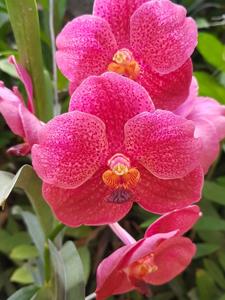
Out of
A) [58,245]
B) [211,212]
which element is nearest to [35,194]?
[58,245]

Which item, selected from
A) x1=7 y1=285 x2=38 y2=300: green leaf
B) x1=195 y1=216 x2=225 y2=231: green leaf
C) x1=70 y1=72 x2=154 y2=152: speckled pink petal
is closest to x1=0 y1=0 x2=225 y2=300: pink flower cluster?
x1=70 y1=72 x2=154 y2=152: speckled pink petal

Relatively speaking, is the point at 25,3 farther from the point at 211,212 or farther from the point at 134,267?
the point at 211,212

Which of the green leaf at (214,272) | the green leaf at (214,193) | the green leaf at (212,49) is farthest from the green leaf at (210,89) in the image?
the green leaf at (214,272)

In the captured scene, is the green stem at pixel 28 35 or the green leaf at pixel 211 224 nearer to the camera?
the green stem at pixel 28 35

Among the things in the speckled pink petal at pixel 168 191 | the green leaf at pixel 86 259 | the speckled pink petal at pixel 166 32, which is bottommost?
the green leaf at pixel 86 259

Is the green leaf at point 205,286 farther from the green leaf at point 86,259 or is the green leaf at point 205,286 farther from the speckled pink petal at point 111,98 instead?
the speckled pink petal at point 111,98

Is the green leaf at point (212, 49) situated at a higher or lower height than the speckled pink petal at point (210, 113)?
lower

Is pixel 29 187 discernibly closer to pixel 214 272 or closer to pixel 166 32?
pixel 166 32
